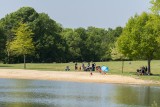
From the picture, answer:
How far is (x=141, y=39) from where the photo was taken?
6369 cm

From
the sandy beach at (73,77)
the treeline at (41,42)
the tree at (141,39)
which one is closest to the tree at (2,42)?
the treeline at (41,42)

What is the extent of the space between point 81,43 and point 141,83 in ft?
274

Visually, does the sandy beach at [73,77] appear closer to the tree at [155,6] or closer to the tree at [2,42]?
the tree at [155,6]

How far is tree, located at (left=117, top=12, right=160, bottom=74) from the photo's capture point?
6325 centimetres

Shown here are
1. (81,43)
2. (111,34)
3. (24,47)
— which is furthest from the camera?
(111,34)

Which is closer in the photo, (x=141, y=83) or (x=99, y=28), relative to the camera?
(x=141, y=83)

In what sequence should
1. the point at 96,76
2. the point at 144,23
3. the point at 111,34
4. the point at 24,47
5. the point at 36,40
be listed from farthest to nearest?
the point at 111,34 < the point at 36,40 < the point at 24,47 < the point at 144,23 < the point at 96,76

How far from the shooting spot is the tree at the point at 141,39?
63.2 meters

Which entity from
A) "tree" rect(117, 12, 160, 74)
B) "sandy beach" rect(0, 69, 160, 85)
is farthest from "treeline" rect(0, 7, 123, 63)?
"tree" rect(117, 12, 160, 74)

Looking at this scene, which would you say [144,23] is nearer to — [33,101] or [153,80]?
[153,80]

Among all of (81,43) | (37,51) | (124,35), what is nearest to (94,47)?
(81,43)

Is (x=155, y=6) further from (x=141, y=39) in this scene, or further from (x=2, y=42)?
(x=2, y=42)

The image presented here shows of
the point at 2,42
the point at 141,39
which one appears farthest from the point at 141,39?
the point at 2,42

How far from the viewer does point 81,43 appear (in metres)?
138
